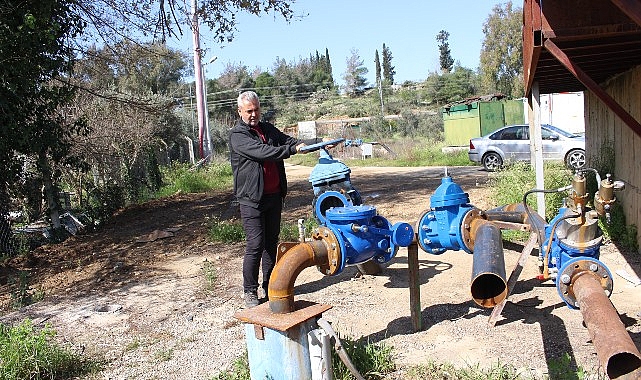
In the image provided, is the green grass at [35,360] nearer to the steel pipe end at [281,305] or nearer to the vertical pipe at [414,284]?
the steel pipe end at [281,305]

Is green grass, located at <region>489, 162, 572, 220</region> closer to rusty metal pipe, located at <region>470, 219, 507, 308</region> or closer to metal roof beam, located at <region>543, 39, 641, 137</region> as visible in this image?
metal roof beam, located at <region>543, 39, 641, 137</region>

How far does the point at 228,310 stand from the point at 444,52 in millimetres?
75982

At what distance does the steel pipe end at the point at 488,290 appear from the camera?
3.12 metres

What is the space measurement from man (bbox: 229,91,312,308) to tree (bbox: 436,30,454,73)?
244 feet

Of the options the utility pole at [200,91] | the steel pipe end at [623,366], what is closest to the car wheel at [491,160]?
the utility pole at [200,91]

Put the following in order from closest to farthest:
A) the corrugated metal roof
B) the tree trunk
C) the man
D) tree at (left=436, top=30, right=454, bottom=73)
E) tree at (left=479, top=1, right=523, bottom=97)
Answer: the corrugated metal roof → the man → the tree trunk → tree at (left=479, top=1, right=523, bottom=97) → tree at (left=436, top=30, right=454, bottom=73)

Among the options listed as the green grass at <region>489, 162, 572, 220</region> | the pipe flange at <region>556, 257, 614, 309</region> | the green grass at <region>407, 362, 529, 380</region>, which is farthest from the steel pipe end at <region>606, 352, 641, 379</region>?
the green grass at <region>489, 162, 572, 220</region>

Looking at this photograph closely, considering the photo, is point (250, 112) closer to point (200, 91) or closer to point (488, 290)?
point (488, 290)

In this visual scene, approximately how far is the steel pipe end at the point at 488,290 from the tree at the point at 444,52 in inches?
2982

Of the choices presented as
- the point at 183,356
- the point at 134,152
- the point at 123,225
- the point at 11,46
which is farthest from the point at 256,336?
the point at 134,152

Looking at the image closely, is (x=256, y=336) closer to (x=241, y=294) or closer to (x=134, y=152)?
(x=241, y=294)

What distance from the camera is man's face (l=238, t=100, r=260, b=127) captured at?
4524 mm

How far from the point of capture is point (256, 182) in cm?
456

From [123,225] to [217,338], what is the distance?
6625 millimetres
